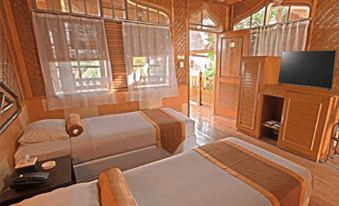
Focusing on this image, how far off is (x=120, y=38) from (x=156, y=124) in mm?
1590

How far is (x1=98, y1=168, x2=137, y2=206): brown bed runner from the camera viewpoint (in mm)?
A: 923

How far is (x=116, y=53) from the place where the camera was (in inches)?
116

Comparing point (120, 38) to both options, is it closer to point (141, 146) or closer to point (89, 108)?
point (89, 108)

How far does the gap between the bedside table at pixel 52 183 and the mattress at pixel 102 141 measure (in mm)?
172

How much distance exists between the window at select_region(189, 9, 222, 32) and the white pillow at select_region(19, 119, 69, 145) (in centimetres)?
303

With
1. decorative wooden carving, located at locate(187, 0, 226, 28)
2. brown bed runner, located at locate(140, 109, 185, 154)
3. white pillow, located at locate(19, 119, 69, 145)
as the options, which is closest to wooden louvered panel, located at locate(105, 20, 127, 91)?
brown bed runner, located at locate(140, 109, 185, 154)

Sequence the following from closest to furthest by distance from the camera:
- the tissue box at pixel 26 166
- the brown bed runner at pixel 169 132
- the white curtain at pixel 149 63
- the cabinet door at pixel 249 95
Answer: the tissue box at pixel 26 166, the brown bed runner at pixel 169 132, the white curtain at pixel 149 63, the cabinet door at pixel 249 95

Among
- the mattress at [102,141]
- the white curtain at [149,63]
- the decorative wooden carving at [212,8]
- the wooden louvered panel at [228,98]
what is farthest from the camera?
the wooden louvered panel at [228,98]

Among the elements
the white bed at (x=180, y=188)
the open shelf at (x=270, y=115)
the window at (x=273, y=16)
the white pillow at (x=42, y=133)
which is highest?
the window at (x=273, y=16)

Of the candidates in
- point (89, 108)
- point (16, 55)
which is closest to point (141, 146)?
point (89, 108)

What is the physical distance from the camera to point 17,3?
7.47ft

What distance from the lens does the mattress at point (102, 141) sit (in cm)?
174

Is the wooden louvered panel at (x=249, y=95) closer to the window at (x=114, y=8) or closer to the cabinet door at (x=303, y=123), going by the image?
the cabinet door at (x=303, y=123)

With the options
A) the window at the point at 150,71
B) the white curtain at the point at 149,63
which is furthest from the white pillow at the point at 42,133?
the window at the point at 150,71
